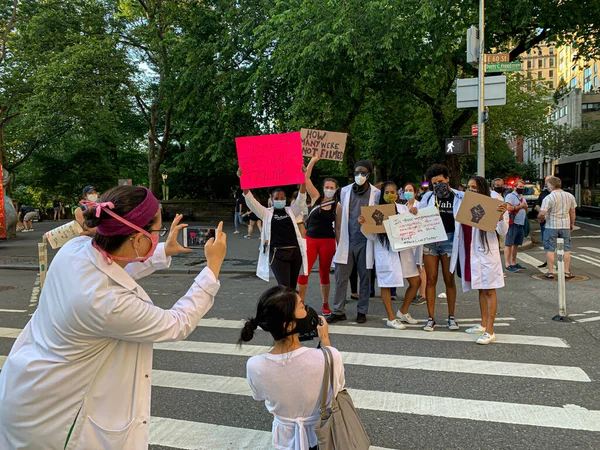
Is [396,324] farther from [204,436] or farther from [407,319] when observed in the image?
[204,436]

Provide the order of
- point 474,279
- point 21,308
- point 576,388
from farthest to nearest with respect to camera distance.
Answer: point 21,308
point 474,279
point 576,388

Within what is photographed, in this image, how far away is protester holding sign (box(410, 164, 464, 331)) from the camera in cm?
602

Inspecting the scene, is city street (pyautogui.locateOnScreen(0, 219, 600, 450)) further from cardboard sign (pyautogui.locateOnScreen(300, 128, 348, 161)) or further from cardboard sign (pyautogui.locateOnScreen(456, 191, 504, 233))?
cardboard sign (pyautogui.locateOnScreen(300, 128, 348, 161))

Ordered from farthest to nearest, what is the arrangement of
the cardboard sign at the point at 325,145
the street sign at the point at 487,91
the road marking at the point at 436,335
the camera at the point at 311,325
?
the street sign at the point at 487,91, the cardboard sign at the point at 325,145, the road marking at the point at 436,335, the camera at the point at 311,325

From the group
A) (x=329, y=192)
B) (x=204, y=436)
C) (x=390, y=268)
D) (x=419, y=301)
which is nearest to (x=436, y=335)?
(x=390, y=268)

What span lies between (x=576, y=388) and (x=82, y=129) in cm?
2569

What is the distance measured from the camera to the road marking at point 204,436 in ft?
11.2

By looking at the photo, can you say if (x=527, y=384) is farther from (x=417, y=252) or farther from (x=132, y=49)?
(x=132, y=49)

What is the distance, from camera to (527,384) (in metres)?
4.33

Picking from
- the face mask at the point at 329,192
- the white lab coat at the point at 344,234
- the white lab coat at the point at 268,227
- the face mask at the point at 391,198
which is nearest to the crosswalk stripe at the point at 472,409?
the white lab coat at the point at 268,227

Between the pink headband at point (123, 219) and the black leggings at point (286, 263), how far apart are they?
4354 mm

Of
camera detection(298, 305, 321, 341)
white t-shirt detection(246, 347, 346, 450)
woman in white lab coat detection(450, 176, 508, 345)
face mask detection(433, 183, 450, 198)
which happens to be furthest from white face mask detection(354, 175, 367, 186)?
white t-shirt detection(246, 347, 346, 450)

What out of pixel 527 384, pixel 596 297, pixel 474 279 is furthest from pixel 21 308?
pixel 596 297

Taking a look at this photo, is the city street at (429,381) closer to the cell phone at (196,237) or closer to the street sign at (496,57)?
the cell phone at (196,237)
